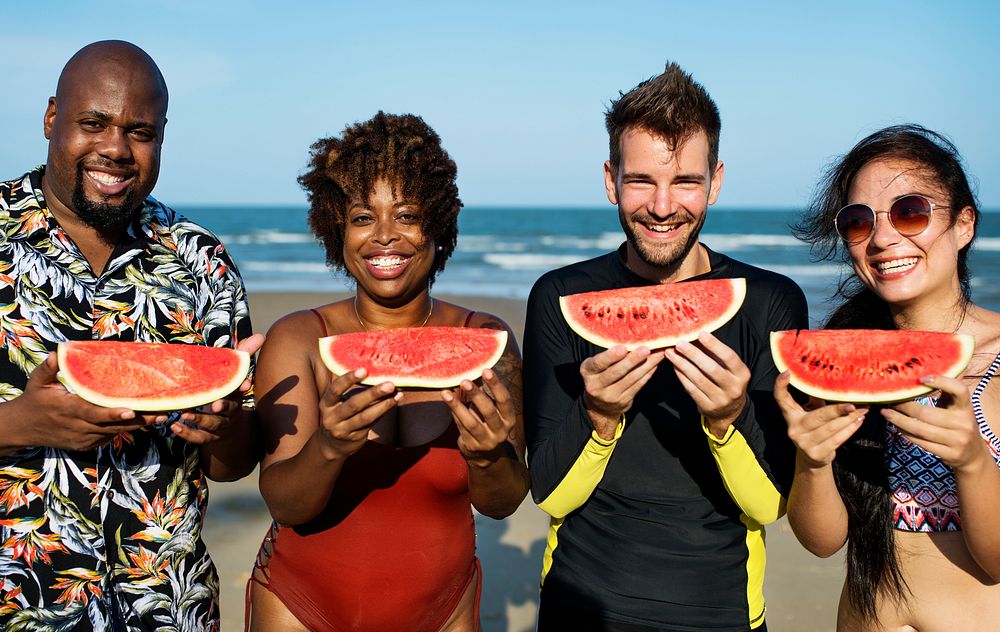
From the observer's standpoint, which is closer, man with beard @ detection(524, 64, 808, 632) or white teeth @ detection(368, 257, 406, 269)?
man with beard @ detection(524, 64, 808, 632)

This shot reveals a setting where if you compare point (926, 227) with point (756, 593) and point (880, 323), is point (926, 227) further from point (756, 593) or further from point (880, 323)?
point (756, 593)

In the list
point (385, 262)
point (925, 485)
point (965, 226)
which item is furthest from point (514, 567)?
point (965, 226)

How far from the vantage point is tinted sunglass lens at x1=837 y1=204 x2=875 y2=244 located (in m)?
2.74

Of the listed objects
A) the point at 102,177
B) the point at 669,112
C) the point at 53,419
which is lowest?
the point at 53,419

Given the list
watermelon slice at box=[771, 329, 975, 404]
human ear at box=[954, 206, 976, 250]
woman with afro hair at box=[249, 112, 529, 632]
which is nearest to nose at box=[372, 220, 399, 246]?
woman with afro hair at box=[249, 112, 529, 632]

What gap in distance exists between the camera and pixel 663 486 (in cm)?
282

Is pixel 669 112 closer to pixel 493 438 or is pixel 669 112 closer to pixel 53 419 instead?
pixel 493 438

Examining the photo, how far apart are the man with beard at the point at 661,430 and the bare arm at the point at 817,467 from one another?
11cm

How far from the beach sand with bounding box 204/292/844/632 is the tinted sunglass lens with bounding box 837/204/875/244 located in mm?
3197

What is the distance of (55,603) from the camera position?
105 inches

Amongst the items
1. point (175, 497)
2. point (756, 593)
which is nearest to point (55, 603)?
point (175, 497)

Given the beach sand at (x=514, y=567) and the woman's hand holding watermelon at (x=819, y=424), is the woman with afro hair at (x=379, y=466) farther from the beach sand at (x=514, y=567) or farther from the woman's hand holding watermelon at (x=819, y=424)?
the beach sand at (x=514, y=567)

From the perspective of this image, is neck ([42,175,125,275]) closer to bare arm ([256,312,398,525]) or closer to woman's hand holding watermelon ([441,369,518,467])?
bare arm ([256,312,398,525])

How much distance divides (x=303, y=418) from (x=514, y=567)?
3.37 meters
